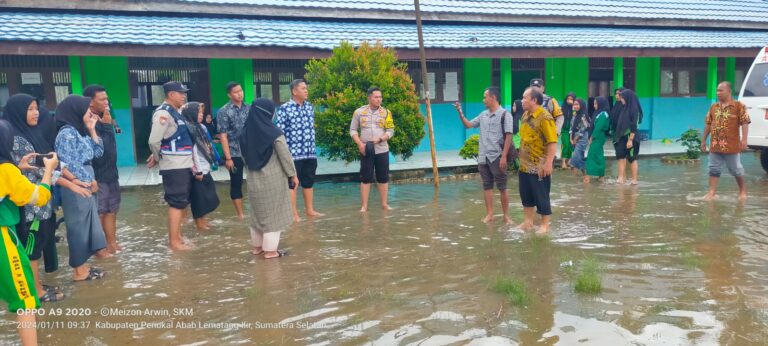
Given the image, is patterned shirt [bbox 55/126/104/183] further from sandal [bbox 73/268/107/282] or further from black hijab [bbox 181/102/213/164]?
black hijab [bbox 181/102/213/164]

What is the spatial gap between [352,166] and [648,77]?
33.0 feet

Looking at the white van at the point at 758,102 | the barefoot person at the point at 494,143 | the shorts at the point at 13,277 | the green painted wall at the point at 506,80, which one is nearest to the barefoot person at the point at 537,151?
the barefoot person at the point at 494,143

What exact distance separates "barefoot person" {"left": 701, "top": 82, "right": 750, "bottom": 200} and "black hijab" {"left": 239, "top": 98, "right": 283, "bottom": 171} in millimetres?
5853

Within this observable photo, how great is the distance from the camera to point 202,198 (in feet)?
23.0

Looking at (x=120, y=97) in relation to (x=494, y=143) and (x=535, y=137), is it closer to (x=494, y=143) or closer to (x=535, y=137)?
(x=494, y=143)

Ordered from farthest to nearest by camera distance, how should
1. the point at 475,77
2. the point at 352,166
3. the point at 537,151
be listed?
the point at 475,77 → the point at 352,166 → the point at 537,151

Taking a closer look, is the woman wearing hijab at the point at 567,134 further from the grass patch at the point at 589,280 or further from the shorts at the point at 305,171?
the grass patch at the point at 589,280

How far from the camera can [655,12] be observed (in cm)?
1905

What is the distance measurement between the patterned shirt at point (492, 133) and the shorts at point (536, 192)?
521 millimetres

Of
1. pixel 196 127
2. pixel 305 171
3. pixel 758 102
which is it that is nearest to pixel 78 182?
pixel 196 127

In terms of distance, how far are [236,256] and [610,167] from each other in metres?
8.90

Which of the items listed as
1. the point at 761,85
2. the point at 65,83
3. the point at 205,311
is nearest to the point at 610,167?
the point at 761,85

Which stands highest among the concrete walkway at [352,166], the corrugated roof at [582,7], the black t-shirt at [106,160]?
the corrugated roof at [582,7]

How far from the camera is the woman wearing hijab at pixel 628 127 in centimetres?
993
